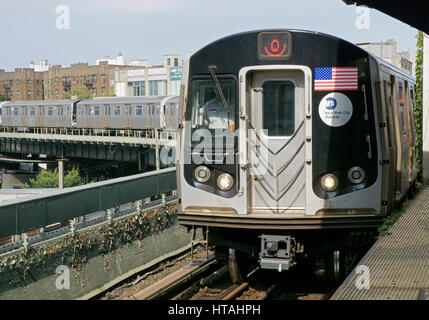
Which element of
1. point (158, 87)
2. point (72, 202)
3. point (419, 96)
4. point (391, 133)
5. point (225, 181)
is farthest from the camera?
point (158, 87)

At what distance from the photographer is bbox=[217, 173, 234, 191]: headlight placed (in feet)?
25.2

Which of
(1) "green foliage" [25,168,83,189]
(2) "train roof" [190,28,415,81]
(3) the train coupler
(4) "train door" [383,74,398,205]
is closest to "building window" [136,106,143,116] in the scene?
(1) "green foliage" [25,168,83,189]

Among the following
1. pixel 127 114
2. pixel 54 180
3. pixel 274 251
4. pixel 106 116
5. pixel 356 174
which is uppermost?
pixel 127 114

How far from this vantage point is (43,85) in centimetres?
10938

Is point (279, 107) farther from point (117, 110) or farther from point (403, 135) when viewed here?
point (117, 110)

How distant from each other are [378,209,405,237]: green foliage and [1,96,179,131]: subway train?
2984 cm

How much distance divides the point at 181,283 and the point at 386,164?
4.09 meters

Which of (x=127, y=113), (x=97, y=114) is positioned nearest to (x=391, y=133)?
(x=127, y=113)

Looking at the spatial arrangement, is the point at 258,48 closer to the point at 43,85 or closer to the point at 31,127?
the point at 31,127

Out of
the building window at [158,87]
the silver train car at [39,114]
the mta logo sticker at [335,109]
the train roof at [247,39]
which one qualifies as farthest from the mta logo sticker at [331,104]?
the building window at [158,87]

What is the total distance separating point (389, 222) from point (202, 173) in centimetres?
268

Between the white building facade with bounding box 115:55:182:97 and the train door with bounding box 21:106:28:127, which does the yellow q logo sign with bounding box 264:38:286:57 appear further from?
the white building facade with bounding box 115:55:182:97

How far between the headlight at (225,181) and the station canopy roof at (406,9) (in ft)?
8.71

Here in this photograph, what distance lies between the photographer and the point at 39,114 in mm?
53094
